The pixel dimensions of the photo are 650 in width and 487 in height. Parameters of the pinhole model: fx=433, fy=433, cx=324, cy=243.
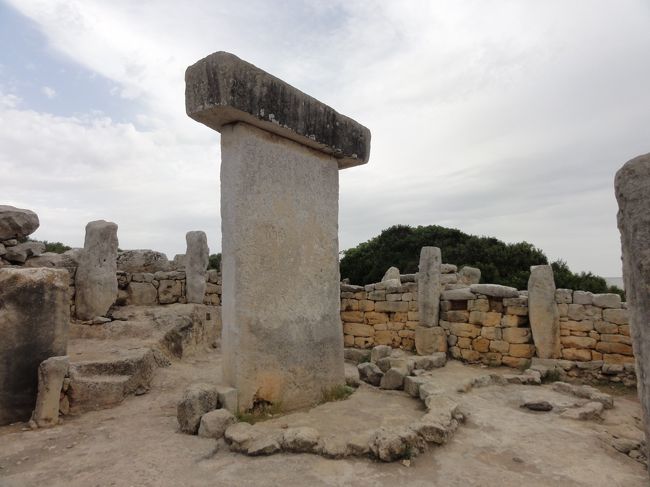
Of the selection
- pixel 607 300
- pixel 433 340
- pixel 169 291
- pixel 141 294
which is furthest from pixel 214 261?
pixel 607 300

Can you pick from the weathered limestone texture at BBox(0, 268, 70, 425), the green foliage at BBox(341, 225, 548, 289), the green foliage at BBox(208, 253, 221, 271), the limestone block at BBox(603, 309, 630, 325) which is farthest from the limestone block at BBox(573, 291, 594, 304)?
the green foliage at BBox(208, 253, 221, 271)

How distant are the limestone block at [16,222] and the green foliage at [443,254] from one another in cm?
1416

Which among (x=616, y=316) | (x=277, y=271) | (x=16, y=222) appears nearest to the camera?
(x=277, y=271)

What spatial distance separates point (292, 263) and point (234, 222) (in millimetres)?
773

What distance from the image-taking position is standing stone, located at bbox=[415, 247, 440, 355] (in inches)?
315

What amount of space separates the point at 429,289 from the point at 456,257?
11.4 meters

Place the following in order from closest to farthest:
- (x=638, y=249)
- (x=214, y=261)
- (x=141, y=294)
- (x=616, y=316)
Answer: (x=638, y=249) < (x=616, y=316) < (x=141, y=294) < (x=214, y=261)

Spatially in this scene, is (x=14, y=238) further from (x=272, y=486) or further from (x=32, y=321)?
(x=272, y=486)

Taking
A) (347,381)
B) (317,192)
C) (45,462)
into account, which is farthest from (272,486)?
(317,192)

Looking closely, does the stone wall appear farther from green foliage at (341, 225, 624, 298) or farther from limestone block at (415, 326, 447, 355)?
green foliage at (341, 225, 624, 298)

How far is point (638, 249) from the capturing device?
7.04ft

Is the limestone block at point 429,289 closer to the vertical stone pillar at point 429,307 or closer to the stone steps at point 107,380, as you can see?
the vertical stone pillar at point 429,307

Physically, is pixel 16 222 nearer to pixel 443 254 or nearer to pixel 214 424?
pixel 214 424

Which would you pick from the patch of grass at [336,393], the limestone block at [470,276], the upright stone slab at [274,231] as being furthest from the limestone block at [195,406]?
the limestone block at [470,276]
